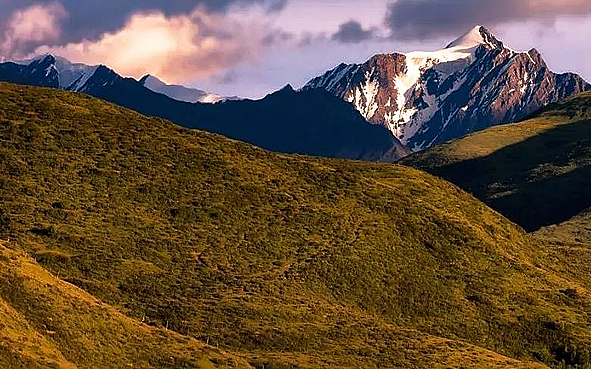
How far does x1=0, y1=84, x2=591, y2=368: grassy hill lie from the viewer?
105m

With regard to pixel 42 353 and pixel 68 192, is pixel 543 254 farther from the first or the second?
pixel 42 353

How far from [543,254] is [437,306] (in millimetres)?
58236

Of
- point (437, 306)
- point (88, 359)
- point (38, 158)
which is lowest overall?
point (88, 359)

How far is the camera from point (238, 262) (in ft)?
462

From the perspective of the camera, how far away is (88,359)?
297ft

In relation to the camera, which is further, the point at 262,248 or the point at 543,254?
the point at 543,254

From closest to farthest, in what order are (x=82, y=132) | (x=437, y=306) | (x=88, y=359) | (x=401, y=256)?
(x=88, y=359)
(x=437, y=306)
(x=401, y=256)
(x=82, y=132)

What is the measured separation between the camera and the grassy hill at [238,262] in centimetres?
10494

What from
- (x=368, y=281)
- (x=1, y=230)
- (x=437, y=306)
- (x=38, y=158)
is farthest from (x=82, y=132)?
(x=437, y=306)

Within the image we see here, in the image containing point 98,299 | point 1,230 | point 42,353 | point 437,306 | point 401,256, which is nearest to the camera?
point 42,353

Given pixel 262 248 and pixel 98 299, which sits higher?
pixel 262 248

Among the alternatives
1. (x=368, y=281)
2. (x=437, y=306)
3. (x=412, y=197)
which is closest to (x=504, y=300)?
(x=437, y=306)

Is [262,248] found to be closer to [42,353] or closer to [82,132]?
[82,132]

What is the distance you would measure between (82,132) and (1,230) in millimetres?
43317
